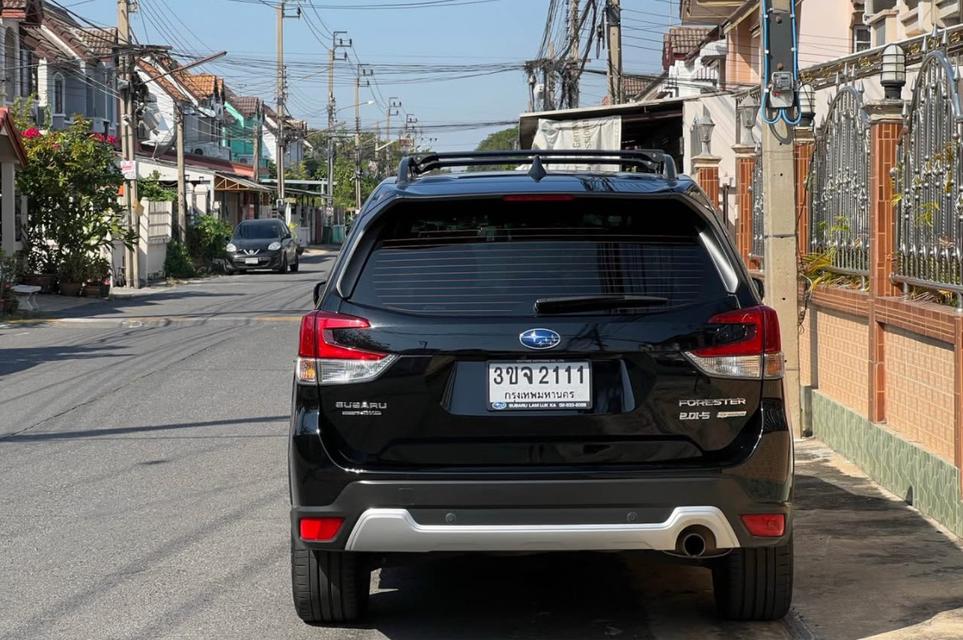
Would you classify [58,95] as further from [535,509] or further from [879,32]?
[535,509]

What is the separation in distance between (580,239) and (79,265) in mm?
25847

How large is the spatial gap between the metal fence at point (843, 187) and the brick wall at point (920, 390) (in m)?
1.00

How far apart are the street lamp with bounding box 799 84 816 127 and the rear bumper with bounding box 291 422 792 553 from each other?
20.5 ft

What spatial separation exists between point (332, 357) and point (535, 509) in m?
0.90

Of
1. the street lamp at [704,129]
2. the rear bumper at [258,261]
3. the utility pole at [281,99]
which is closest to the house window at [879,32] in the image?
the street lamp at [704,129]

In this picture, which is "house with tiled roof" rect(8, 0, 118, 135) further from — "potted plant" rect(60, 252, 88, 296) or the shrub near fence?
the shrub near fence

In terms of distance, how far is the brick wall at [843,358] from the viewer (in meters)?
9.44

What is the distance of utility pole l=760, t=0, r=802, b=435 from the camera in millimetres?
10547

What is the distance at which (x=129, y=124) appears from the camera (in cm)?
3441

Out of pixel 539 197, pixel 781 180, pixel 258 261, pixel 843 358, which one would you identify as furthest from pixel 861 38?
pixel 258 261

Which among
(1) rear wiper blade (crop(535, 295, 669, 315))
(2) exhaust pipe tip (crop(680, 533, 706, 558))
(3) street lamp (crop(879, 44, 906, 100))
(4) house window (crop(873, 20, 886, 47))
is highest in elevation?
(4) house window (crop(873, 20, 886, 47))

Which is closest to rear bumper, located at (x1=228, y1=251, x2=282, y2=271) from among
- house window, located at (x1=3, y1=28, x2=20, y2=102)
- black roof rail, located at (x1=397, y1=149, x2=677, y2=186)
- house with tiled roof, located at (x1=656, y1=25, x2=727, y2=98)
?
house window, located at (x1=3, y1=28, x2=20, y2=102)

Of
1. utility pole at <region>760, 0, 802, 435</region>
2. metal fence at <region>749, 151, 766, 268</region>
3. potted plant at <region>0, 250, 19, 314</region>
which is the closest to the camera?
utility pole at <region>760, 0, 802, 435</region>

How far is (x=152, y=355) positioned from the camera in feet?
58.2
